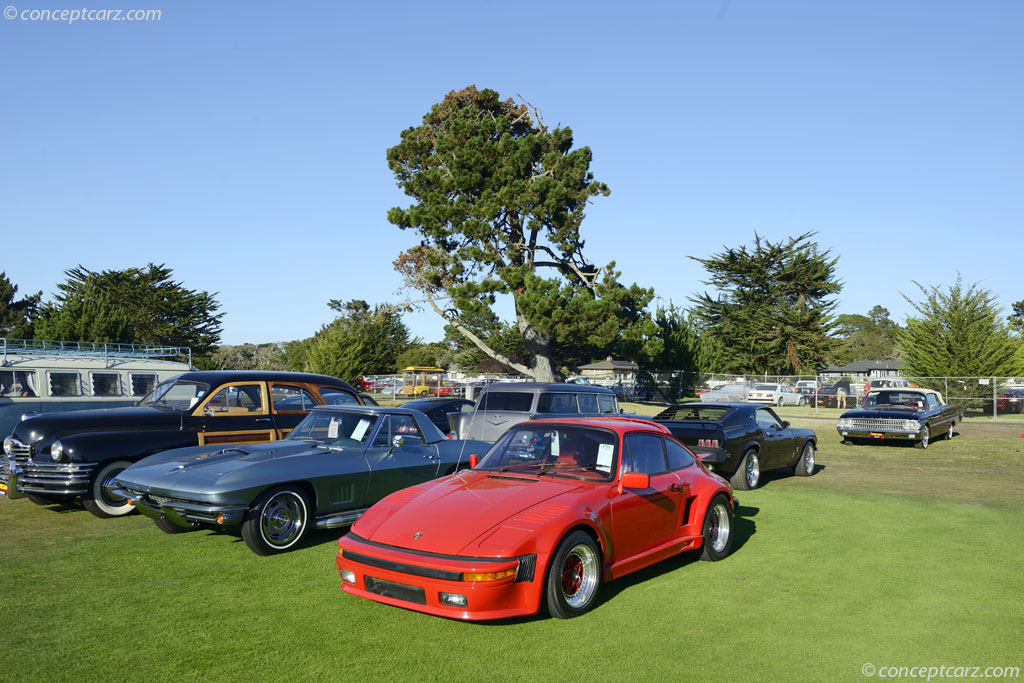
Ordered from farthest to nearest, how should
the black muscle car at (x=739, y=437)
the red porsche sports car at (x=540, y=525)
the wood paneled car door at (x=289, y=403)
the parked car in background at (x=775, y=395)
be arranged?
the parked car in background at (x=775, y=395)
the black muscle car at (x=739, y=437)
the wood paneled car door at (x=289, y=403)
the red porsche sports car at (x=540, y=525)

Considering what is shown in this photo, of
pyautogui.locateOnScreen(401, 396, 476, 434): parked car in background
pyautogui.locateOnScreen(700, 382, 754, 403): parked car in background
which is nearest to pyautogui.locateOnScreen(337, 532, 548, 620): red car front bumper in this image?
pyautogui.locateOnScreen(401, 396, 476, 434): parked car in background

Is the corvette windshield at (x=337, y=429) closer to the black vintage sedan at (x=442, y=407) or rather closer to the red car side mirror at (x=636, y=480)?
the red car side mirror at (x=636, y=480)

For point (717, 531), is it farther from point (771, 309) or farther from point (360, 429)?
point (771, 309)

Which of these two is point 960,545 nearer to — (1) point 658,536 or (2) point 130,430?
(1) point 658,536

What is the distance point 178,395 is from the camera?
1015 cm

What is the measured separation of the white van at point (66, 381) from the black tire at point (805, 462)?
13075 millimetres

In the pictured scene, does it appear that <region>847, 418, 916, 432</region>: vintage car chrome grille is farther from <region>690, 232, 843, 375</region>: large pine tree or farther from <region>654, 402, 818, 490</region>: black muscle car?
<region>690, 232, 843, 375</region>: large pine tree

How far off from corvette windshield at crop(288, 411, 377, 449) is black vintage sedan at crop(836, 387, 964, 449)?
14.7 m

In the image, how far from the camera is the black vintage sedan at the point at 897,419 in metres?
18.4

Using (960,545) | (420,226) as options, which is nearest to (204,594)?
(960,545)

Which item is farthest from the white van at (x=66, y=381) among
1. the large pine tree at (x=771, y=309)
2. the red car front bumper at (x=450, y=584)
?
the large pine tree at (x=771, y=309)

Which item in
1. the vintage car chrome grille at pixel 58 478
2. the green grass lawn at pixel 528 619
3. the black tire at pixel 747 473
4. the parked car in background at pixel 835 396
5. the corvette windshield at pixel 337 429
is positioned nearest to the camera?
the green grass lawn at pixel 528 619

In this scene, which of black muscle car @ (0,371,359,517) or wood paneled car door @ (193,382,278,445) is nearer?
black muscle car @ (0,371,359,517)

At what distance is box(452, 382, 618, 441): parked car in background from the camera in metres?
12.1
